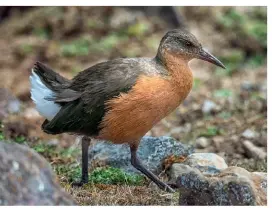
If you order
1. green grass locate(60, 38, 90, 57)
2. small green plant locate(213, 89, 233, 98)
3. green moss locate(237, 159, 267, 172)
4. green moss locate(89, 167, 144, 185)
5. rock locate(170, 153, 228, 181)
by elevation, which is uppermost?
green grass locate(60, 38, 90, 57)

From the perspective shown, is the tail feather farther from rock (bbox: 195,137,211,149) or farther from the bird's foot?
rock (bbox: 195,137,211,149)

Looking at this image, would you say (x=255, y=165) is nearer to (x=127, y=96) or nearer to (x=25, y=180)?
(x=127, y=96)

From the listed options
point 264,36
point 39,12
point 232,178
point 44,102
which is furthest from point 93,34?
point 232,178

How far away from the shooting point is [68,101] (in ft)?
22.7

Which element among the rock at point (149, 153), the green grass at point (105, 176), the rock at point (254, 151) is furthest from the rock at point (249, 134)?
the green grass at point (105, 176)

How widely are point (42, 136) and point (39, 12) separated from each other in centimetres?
434

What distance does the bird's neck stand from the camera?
6.68 m

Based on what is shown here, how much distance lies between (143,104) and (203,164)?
1.10 m

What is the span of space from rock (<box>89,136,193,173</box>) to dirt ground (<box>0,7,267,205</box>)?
3.95ft

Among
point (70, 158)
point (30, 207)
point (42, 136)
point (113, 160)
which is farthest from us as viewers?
point (42, 136)

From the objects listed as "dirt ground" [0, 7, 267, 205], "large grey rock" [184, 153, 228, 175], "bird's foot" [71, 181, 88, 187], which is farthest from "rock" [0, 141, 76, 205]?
"dirt ground" [0, 7, 267, 205]

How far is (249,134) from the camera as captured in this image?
365 inches

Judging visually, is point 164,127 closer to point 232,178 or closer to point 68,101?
point 68,101
